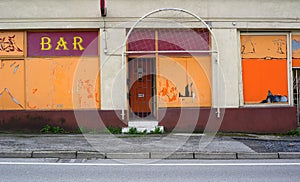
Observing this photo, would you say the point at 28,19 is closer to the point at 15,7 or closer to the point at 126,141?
the point at 15,7

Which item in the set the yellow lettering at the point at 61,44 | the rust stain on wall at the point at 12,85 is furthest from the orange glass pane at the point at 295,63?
the rust stain on wall at the point at 12,85

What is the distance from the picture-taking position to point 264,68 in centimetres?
1259

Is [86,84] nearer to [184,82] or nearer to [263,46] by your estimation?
[184,82]

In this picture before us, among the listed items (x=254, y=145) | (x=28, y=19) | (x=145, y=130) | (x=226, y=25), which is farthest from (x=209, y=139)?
(x=28, y=19)

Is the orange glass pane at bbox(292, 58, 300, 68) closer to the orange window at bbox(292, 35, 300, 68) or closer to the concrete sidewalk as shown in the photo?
the orange window at bbox(292, 35, 300, 68)

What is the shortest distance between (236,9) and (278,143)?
186 inches

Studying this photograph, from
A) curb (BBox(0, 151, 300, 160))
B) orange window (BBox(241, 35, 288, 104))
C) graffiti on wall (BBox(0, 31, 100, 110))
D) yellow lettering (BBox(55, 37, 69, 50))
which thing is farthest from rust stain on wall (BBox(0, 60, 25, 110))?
orange window (BBox(241, 35, 288, 104))

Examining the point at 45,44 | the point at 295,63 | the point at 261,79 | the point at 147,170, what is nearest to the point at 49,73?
the point at 45,44

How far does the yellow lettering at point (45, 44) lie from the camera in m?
12.2

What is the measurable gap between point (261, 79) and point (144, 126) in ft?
14.2

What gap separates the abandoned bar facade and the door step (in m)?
0.04

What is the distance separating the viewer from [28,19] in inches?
473

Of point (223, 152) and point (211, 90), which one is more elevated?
point (211, 90)

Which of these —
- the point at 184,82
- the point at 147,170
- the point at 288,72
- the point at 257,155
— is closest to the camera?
the point at 147,170
